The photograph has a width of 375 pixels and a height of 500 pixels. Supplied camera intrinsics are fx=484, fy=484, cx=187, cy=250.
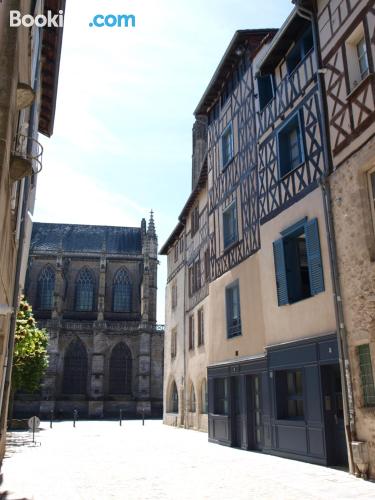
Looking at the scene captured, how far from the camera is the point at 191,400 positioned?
23203 millimetres

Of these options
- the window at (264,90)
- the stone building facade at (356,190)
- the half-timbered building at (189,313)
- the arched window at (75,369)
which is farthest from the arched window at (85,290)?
the stone building facade at (356,190)

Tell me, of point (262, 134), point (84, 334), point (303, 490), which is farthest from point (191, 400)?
point (84, 334)

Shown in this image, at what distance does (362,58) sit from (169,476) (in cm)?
889

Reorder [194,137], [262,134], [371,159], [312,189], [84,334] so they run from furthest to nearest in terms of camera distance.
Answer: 1. [84,334]
2. [194,137]
3. [262,134]
4. [312,189]
5. [371,159]

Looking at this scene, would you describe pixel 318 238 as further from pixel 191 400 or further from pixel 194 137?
pixel 194 137

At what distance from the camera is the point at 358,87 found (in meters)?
9.17

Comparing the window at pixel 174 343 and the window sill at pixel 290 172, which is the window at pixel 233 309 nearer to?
the window sill at pixel 290 172

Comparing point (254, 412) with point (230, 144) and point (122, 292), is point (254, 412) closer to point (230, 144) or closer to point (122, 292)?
point (230, 144)

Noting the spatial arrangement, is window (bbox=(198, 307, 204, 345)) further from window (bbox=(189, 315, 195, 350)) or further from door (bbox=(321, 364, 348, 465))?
door (bbox=(321, 364, 348, 465))

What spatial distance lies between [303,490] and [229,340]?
7.83 meters

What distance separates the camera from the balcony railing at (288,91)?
37.2 feet

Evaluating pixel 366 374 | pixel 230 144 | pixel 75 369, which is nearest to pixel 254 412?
pixel 366 374

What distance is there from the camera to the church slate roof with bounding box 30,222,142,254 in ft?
157

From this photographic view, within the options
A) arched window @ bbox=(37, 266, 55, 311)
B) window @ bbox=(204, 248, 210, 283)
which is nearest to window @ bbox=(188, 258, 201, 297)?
Result: window @ bbox=(204, 248, 210, 283)
